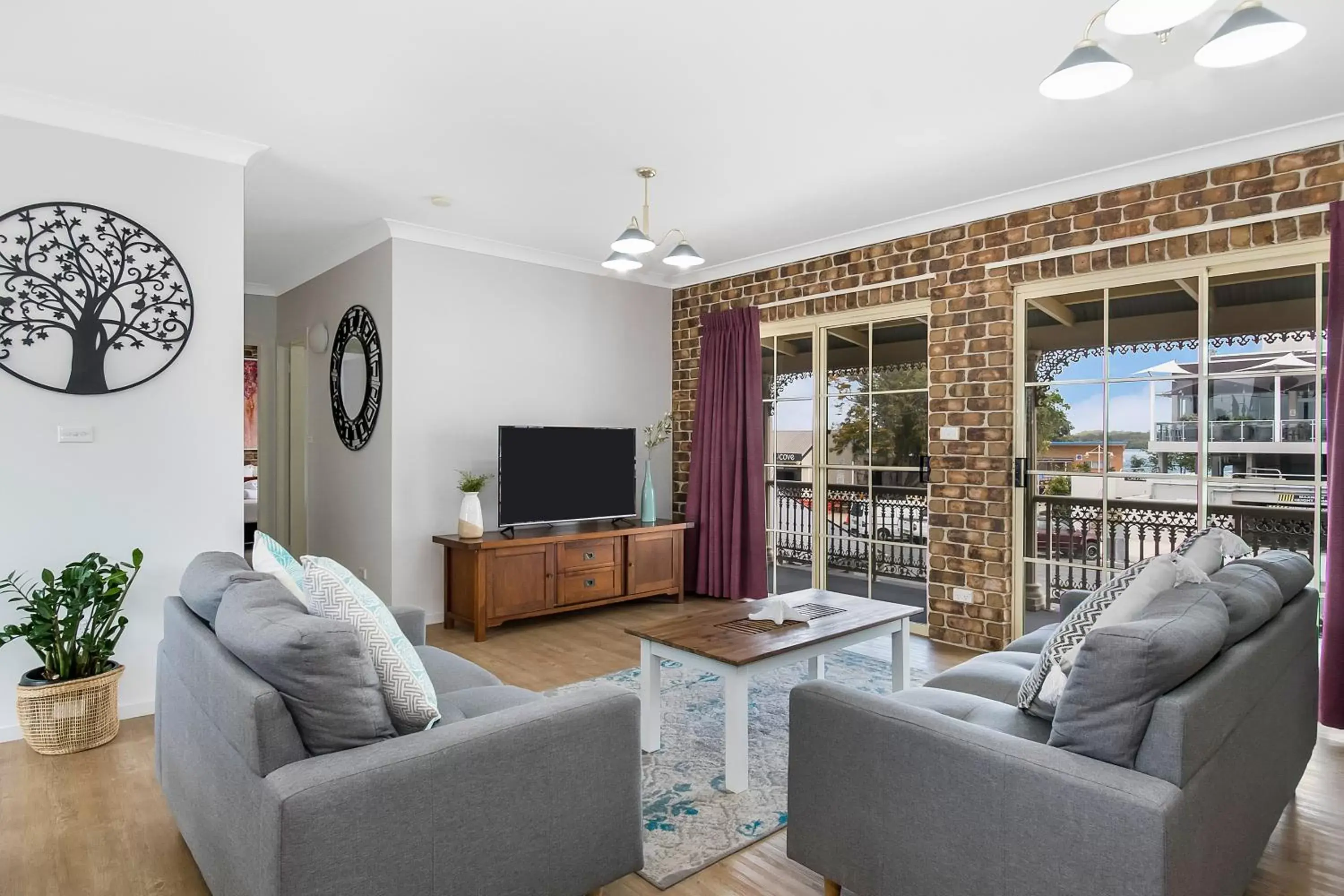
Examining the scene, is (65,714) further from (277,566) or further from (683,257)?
(683,257)

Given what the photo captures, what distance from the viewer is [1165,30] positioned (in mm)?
2098

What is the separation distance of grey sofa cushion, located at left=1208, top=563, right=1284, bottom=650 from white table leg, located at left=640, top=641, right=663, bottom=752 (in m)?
1.84

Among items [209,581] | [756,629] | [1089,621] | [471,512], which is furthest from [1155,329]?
Result: [209,581]

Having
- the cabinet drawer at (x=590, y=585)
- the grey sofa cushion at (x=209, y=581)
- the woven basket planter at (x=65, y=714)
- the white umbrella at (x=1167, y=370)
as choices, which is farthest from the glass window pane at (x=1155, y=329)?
the woven basket planter at (x=65, y=714)

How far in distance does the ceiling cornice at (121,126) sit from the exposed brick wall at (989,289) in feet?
11.8

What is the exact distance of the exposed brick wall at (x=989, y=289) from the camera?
11.7 ft

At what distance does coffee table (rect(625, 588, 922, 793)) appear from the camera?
262 centimetres

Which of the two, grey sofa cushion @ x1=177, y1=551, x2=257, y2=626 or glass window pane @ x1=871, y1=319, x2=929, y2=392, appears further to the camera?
glass window pane @ x1=871, y1=319, x2=929, y2=392

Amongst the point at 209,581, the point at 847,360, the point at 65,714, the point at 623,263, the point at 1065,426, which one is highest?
the point at 623,263

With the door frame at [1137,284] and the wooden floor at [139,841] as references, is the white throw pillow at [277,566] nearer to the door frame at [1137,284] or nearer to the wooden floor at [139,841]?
the wooden floor at [139,841]

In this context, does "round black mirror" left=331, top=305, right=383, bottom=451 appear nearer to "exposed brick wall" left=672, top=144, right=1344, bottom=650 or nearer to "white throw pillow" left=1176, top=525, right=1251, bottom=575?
"exposed brick wall" left=672, top=144, right=1344, bottom=650

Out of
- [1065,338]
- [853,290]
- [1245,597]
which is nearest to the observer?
[1245,597]

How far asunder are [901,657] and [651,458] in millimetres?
3241

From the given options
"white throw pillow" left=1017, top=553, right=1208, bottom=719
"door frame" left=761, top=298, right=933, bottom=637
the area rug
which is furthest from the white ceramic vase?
"white throw pillow" left=1017, top=553, right=1208, bottom=719
